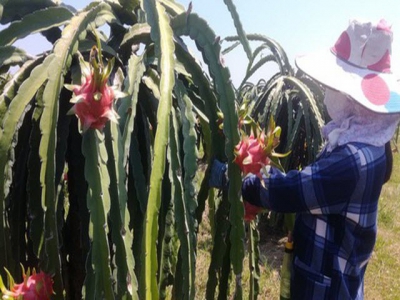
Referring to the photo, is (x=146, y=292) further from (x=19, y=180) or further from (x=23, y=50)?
(x=23, y=50)

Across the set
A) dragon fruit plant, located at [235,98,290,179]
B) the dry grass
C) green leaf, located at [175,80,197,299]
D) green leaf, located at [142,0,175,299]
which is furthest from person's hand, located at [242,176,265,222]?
the dry grass

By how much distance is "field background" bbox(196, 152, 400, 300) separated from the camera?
299 cm

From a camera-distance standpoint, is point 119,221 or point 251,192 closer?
point 119,221

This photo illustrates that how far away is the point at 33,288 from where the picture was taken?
32.9 inches

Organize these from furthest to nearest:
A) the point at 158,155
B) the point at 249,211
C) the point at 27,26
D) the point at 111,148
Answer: the point at 249,211
the point at 27,26
the point at 111,148
the point at 158,155

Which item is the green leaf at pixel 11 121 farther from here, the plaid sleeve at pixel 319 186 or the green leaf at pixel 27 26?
the plaid sleeve at pixel 319 186

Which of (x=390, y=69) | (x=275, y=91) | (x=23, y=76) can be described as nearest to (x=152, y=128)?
(x=23, y=76)

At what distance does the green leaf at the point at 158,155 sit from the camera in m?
0.77

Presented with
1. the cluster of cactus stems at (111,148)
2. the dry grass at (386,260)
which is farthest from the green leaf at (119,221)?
the dry grass at (386,260)

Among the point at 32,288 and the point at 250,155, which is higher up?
the point at 250,155

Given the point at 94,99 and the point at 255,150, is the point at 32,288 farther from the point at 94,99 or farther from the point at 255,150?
the point at 255,150

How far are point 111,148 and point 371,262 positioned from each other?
324 cm

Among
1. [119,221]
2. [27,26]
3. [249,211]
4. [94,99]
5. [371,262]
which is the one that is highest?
[27,26]

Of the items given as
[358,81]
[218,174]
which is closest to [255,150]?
[218,174]
